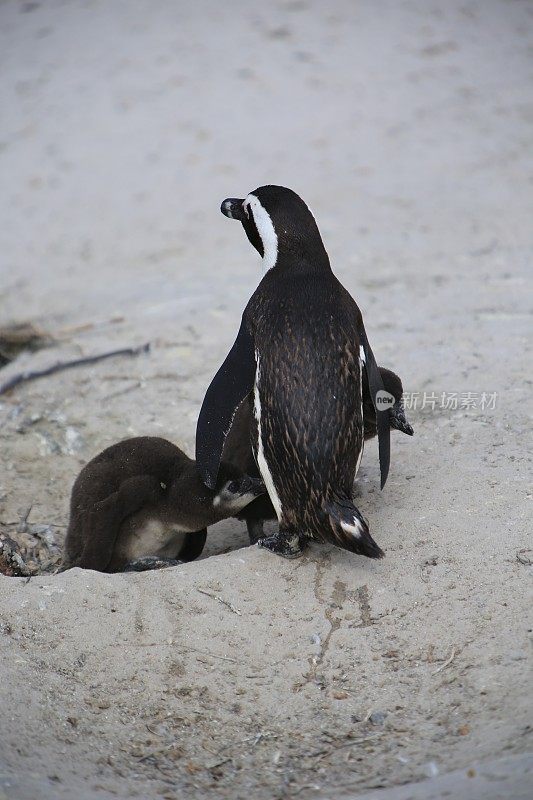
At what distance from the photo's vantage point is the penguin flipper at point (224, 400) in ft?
11.6

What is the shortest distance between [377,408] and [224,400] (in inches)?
21.2

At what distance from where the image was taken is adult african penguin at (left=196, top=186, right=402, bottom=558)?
11.0 feet

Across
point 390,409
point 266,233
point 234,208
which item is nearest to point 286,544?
point 390,409

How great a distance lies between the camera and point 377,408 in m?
3.60

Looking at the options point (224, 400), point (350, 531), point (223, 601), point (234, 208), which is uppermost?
point (234, 208)

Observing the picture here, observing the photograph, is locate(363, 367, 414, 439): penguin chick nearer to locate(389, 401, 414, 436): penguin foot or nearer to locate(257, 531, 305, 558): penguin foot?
locate(389, 401, 414, 436): penguin foot

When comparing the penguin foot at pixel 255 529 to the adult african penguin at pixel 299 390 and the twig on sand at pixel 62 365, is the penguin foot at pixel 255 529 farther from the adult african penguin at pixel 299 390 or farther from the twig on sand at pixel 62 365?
the twig on sand at pixel 62 365

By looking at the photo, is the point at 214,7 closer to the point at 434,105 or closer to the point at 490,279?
the point at 434,105

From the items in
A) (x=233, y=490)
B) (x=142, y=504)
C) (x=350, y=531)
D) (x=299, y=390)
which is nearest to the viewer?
(x=350, y=531)

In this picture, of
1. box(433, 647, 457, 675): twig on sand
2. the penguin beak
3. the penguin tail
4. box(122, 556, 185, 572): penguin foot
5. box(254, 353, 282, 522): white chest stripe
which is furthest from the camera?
box(122, 556, 185, 572): penguin foot

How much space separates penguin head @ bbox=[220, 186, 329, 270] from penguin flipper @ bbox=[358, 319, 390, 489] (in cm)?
33

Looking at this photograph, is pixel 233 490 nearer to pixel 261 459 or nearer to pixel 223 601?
pixel 261 459

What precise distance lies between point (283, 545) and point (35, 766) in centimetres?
112

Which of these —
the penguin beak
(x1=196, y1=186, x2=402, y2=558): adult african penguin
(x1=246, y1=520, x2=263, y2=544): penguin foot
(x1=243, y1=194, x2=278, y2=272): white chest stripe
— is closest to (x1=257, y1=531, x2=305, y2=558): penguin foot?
(x1=196, y1=186, x2=402, y2=558): adult african penguin
